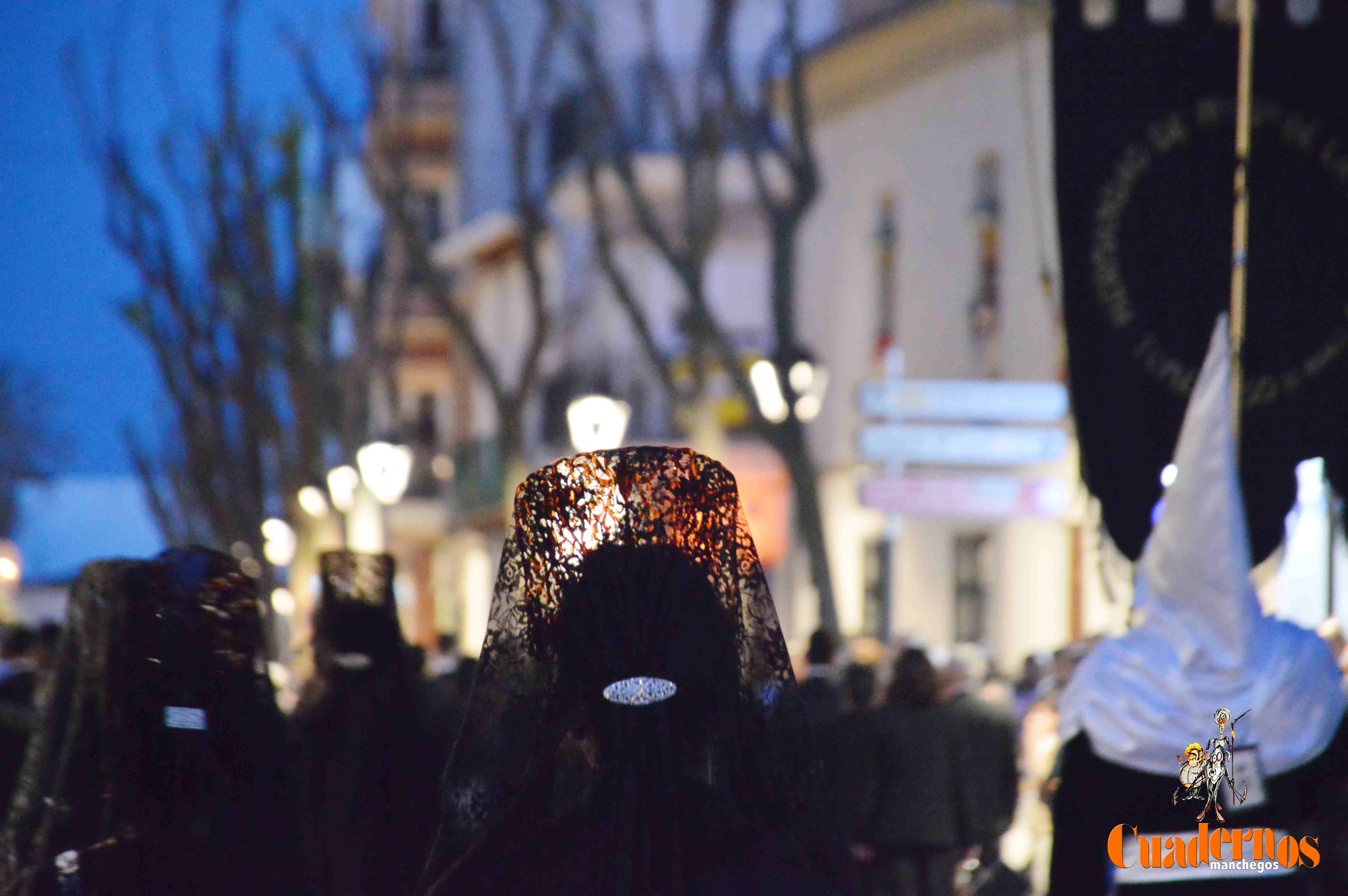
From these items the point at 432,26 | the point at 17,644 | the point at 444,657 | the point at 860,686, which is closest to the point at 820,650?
the point at 860,686

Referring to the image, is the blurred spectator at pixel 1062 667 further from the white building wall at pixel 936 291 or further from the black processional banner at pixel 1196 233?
the white building wall at pixel 936 291

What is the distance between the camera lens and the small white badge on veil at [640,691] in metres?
4.35

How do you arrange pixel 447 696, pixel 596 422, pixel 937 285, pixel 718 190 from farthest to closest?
1. pixel 937 285
2. pixel 718 190
3. pixel 596 422
4. pixel 447 696

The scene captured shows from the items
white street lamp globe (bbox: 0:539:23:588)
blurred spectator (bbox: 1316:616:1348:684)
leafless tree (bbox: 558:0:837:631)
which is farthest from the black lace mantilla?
white street lamp globe (bbox: 0:539:23:588)

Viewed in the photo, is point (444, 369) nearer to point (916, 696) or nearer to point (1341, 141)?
point (916, 696)

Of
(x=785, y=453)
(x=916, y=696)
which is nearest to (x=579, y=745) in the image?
(x=916, y=696)

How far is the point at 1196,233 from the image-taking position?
6.66m

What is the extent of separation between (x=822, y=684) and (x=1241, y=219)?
493 cm

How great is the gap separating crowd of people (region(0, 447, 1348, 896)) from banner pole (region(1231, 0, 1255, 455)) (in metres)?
1.24

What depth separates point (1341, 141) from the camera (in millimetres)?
6707

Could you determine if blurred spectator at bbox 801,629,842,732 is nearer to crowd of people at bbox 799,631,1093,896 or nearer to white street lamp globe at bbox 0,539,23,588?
crowd of people at bbox 799,631,1093,896

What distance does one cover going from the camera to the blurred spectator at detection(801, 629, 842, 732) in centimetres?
1032

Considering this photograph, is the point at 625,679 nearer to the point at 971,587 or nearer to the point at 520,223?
the point at 971,587

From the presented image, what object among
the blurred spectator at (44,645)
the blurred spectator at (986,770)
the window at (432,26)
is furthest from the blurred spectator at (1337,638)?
the window at (432,26)
